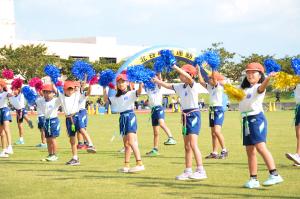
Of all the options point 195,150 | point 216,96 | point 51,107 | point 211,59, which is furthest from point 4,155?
point 211,59

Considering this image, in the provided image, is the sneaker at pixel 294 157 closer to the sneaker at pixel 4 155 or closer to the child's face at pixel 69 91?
the child's face at pixel 69 91

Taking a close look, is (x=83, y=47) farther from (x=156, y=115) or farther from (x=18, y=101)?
(x=156, y=115)

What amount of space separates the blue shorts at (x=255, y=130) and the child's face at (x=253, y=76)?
52 centimetres

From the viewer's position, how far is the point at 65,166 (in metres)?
12.0

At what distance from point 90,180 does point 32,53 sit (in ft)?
194

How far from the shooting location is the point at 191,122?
10.1 metres

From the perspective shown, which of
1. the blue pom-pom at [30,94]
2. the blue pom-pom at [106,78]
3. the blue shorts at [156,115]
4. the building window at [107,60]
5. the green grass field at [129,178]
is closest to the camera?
the green grass field at [129,178]

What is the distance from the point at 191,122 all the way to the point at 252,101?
4.78ft

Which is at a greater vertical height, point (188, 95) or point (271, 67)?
point (271, 67)

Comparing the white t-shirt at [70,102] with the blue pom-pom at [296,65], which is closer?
the blue pom-pom at [296,65]

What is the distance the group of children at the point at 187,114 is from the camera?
891 cm

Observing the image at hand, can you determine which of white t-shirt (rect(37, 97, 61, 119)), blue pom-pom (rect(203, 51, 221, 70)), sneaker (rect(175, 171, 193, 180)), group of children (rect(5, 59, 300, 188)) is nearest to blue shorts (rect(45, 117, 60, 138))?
group of children (rect(5, 59, 300, 188))

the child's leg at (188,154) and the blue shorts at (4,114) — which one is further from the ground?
the blue shorts at (4,114)

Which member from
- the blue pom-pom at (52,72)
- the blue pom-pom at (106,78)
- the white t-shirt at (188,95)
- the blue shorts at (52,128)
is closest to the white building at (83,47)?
the blue shorts at (52,128)
